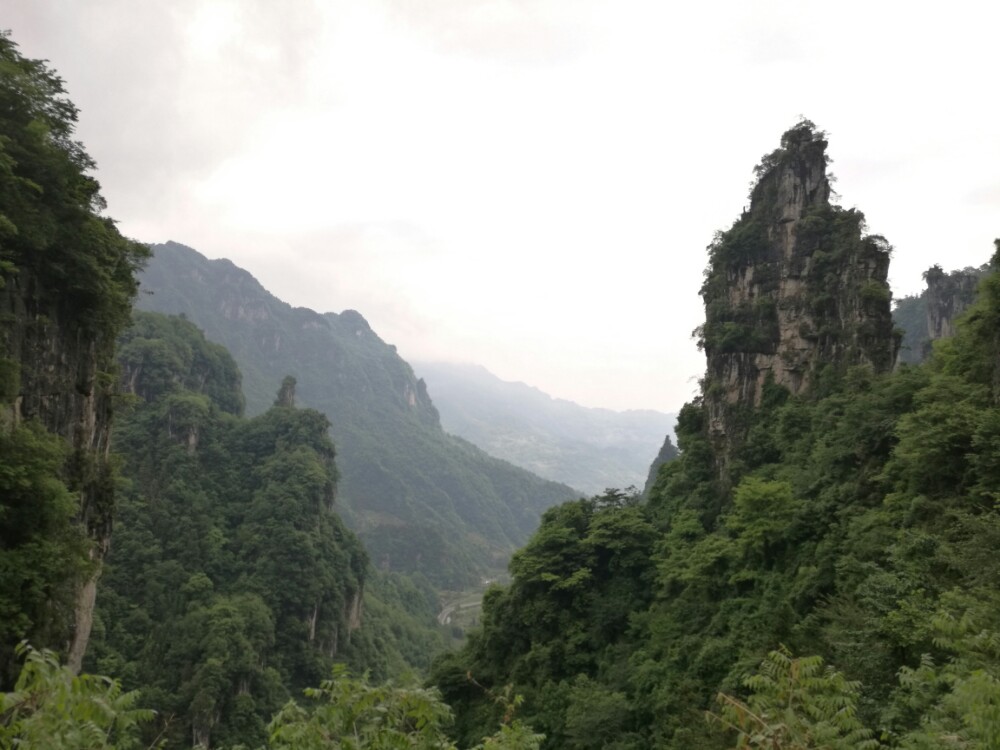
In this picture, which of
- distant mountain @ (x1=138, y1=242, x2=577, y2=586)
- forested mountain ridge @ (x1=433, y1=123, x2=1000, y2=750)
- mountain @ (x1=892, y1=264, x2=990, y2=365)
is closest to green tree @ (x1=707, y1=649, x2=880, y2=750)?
forested mountain ridge @ (x1=433, y1=123, x2=1000, y2=750)

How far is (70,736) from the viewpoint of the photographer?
3.78m

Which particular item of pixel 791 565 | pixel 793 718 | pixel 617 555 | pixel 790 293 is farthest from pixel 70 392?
pixel 790 293

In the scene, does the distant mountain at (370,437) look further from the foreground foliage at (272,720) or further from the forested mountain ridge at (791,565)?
the foreground foliage at (272,720)

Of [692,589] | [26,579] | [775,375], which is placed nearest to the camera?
[26,579]

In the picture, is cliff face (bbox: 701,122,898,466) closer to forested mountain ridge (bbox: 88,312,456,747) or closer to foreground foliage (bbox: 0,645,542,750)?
forested mountain ridge (bbox: 88,312,456,747)

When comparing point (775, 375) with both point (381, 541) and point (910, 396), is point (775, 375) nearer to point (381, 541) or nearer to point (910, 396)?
point (910, 396)

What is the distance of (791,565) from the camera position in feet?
66.2

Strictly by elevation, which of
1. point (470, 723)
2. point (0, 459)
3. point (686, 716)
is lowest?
point (470, 723)

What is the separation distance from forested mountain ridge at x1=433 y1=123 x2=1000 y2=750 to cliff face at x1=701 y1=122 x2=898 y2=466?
0.14m

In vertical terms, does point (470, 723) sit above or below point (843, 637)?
below

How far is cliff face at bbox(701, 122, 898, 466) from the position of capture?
29141mm

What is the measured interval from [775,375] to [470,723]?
21889 mm

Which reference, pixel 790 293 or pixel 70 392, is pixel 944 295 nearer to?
pixel 790 293

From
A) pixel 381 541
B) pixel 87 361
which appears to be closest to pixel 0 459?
pixel 87 361
